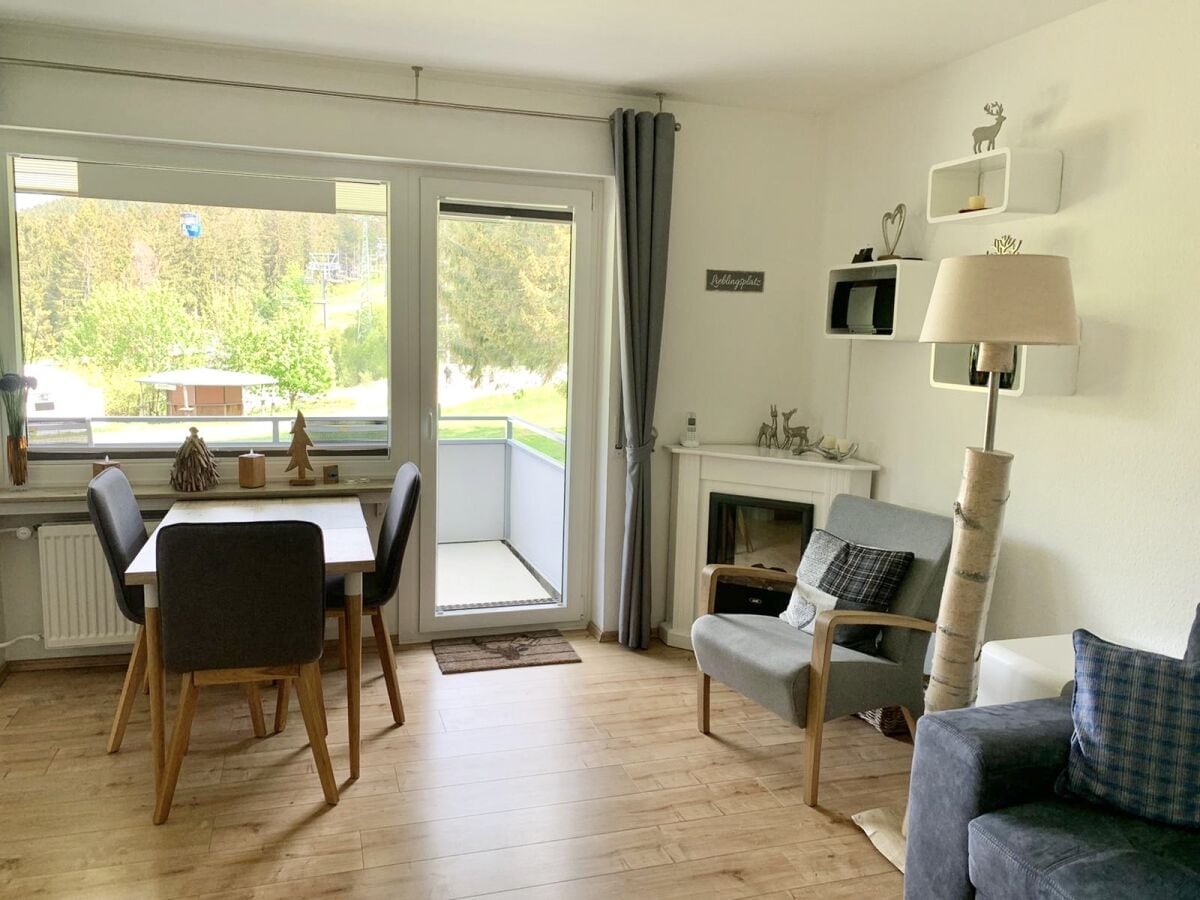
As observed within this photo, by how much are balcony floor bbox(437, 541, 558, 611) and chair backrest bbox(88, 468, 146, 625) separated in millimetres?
1403

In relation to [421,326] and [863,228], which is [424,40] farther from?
[863,228]

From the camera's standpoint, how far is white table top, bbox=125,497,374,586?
2704mm

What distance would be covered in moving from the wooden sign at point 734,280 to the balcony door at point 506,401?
1.80 feet

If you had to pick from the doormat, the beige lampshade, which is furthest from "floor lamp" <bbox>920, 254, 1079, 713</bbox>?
the doormat

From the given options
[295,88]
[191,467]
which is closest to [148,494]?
[191,467]

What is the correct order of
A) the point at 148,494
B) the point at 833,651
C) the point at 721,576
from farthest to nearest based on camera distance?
the point at 148,494 → the point at 721,576 → the point at 833,651

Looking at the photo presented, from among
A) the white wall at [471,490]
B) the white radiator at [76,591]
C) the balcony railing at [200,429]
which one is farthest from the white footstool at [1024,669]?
the white radiator at [76,591]

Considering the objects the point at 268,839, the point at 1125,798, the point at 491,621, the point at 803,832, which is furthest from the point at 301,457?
the point at 1125,798

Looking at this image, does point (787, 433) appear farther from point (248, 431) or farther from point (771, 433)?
point (248, 431)

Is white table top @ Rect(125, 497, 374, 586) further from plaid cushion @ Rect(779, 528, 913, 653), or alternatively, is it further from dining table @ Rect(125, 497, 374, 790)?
plaid cushion @ Rect(779, 528, 913, 653)

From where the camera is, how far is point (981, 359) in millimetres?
2527

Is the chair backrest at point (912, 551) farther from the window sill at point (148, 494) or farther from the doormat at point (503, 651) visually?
the window sill at point (148, 494)

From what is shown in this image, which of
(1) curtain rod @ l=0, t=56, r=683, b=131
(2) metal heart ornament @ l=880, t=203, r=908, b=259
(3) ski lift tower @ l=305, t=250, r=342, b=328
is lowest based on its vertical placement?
(3) ski lift tower @ l=305, t=250, r=342, b=328

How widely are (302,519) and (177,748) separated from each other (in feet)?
3.06
